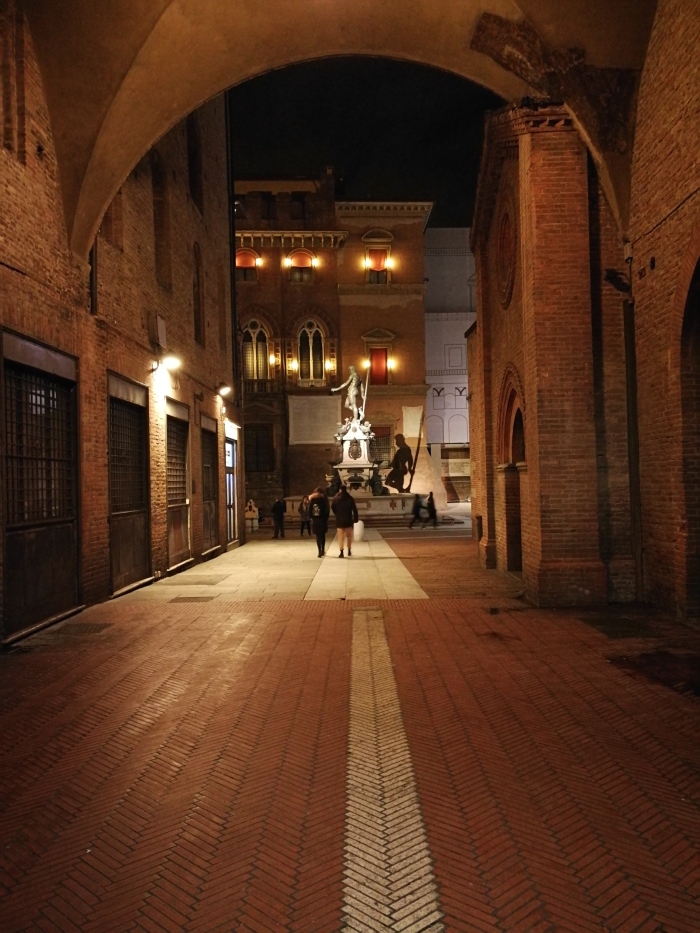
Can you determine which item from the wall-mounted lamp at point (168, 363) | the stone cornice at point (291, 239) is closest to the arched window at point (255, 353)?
the stone cornice at point (291, 239)

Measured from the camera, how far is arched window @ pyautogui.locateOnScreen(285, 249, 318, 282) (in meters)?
41.8

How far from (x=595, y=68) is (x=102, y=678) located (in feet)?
32.8

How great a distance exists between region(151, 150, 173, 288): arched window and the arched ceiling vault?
3043 mm

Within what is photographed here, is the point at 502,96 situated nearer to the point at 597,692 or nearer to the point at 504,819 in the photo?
the point at 597,692

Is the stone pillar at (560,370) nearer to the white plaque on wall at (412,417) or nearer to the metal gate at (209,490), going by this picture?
the metal gate at (209,490)

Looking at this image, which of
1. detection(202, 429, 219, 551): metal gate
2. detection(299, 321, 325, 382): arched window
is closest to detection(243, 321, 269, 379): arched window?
detection(299, 321, 325, 382): arched window

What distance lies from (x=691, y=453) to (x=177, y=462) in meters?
10.8

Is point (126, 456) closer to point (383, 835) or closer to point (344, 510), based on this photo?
point (344, 510)

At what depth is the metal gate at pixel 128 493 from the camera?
11438 millimetres

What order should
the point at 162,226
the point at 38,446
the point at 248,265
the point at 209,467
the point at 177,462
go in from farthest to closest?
the point at 248,265 → the point at 209,467 → the point at 177,462 → the point at 162,226 → the point at 38,446

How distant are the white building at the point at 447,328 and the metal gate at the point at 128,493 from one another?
37.1 m

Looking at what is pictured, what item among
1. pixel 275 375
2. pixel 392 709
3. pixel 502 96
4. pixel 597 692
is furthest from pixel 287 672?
pixel 275 375

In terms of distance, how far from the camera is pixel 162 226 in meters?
14.6

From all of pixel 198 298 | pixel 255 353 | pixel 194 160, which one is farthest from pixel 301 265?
pixel 198 298
